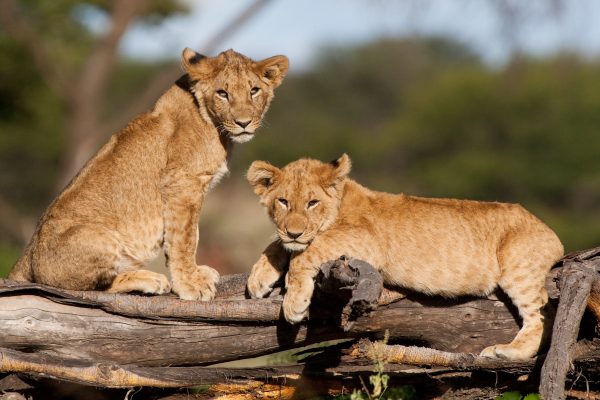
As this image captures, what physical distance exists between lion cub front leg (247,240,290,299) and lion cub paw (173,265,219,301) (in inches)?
11.2

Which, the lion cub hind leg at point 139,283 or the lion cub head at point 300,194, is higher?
the lion cub head at point 300,194

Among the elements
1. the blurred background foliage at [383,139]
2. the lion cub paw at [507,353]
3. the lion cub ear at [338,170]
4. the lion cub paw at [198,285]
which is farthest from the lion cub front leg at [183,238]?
the blurred background foliage at [383,139]

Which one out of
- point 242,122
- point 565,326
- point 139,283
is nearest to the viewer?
point 565,326

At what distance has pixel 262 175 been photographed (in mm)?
5492

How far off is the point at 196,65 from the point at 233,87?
0.99ft

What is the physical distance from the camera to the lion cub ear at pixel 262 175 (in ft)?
17.9

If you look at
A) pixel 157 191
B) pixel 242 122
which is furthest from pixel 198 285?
pixel 242 122

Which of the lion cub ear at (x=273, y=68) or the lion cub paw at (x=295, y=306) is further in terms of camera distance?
the lion cub ear at (x=273, y=68)

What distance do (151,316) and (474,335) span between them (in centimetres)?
186

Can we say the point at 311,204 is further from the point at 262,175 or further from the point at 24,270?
the point at 24,270

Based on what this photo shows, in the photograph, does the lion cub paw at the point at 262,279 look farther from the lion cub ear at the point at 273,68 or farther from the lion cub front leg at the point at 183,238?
the lion cub ear at the point at 273,68

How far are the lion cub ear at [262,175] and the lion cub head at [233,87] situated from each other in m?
0.49

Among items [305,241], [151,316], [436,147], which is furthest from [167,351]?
[436,147]

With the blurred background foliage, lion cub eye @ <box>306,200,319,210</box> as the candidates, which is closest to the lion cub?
lion cub eye @ <box>306,200,319,210</box>
